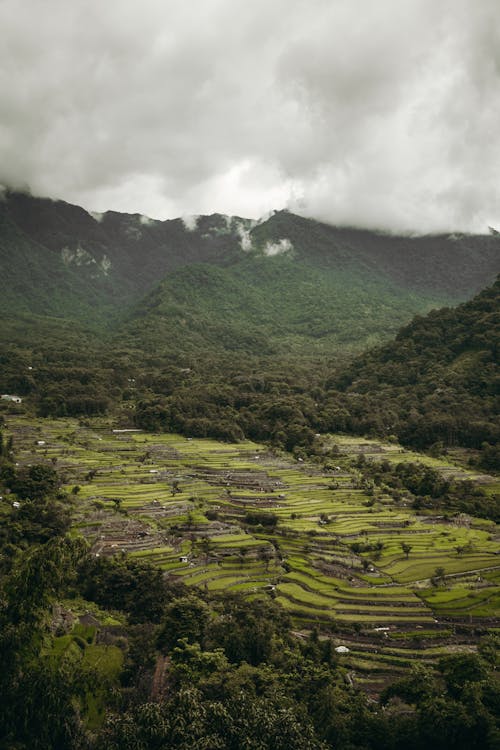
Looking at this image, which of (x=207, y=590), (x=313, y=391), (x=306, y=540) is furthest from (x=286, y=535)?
(x=313, y=391)

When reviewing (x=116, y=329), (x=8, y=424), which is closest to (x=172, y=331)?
(x=116, y=329)

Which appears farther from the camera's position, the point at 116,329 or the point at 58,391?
the point at 116,329

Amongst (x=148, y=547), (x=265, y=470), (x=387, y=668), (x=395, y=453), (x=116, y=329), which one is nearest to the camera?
(x=387, y=668)

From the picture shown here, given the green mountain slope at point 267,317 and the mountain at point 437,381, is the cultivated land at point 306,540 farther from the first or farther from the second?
the green mountain slope at point 267,317

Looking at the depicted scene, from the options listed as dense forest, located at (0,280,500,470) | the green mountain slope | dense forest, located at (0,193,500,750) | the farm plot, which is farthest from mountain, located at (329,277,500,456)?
the green mountain slope

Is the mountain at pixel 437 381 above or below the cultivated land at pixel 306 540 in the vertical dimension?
above

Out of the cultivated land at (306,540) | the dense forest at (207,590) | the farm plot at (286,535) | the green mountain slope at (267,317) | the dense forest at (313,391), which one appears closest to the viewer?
the dense forest at (207,590)

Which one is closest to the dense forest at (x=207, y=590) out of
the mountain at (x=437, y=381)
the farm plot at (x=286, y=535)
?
the mountain at (x=437, y=381)

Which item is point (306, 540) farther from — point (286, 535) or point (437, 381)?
point (437, 381)

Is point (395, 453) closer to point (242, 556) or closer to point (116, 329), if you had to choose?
point (242, 556)
